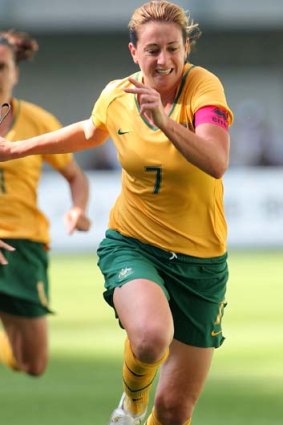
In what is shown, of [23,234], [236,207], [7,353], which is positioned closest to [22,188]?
[23,234]

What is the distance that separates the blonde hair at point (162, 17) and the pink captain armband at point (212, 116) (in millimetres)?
379

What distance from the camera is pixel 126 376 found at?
Result: 6.36 m

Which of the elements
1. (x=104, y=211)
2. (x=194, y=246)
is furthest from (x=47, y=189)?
(x=194, y=246)

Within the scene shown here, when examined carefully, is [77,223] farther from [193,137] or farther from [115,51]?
[115,51]

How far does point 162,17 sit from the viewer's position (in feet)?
20.1

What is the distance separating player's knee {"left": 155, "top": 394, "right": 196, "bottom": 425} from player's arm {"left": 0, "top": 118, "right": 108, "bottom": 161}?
1312 mm

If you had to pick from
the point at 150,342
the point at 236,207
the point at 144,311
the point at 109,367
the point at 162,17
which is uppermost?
the point at 162,17

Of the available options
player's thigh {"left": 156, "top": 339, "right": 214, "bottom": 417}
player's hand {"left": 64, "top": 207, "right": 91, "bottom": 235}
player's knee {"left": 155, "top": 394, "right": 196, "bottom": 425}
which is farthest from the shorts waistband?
player's hand {"left": 64, "top": 207, "right": 91, "bottom": 235}

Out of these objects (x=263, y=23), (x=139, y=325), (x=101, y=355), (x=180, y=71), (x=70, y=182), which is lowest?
(x=101, y=355)

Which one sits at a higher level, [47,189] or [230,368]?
[47,189]

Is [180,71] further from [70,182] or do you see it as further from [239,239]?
[239,239]

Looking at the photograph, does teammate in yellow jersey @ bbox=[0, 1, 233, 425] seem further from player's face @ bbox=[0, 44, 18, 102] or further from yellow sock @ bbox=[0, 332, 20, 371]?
yellow sock @ bbox=[0, 332, 20, 371]

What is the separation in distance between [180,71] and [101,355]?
497cm

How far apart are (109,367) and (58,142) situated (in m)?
3.93
